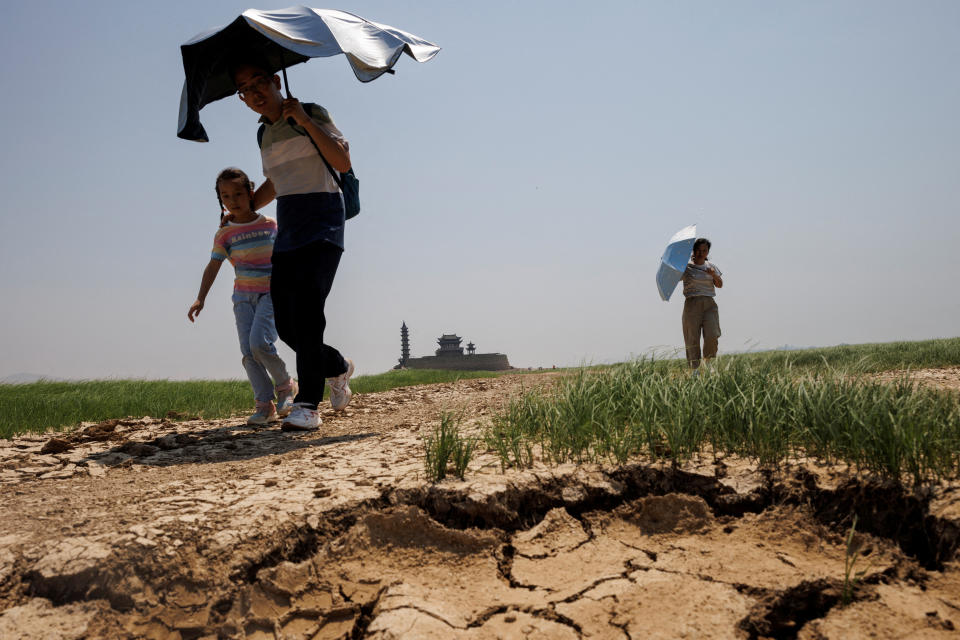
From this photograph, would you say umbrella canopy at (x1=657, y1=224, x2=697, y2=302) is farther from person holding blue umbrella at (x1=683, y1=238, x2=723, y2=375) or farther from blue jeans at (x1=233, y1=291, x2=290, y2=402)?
blue jeans at (x1=233, y1=291, x2=290, y2=402)

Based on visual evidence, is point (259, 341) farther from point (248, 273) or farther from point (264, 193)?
point (264, 193)

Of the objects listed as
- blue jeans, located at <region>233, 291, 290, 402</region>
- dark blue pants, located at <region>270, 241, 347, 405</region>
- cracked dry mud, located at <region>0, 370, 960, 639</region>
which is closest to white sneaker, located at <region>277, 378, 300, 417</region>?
blue jeans, located at <region>233, 291, 290, 402</region>

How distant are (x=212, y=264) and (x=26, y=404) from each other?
2871 millimetres

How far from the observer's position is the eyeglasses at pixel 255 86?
11.1 ft

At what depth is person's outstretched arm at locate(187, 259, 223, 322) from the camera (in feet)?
14.1

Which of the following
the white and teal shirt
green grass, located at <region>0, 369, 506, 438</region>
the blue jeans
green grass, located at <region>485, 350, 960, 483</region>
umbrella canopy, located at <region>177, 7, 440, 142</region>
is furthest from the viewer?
green grass, located at <region>0, 369, 506, 438</region>

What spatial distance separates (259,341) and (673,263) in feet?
13.1

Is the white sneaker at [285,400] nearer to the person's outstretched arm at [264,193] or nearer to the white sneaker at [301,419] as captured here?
the white sneaker at [301,419]

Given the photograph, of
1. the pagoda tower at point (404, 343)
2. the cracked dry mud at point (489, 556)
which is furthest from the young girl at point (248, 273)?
the pagoda tower at point (404, 343)

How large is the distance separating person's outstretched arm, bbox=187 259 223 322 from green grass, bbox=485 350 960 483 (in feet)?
8.57

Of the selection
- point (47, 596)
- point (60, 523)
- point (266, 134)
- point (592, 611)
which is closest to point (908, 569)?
point (592, 611)

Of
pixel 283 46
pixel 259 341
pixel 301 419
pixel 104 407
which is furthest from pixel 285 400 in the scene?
pixel 283 46

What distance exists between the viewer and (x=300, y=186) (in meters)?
3.50

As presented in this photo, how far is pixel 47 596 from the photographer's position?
1.63 metres
